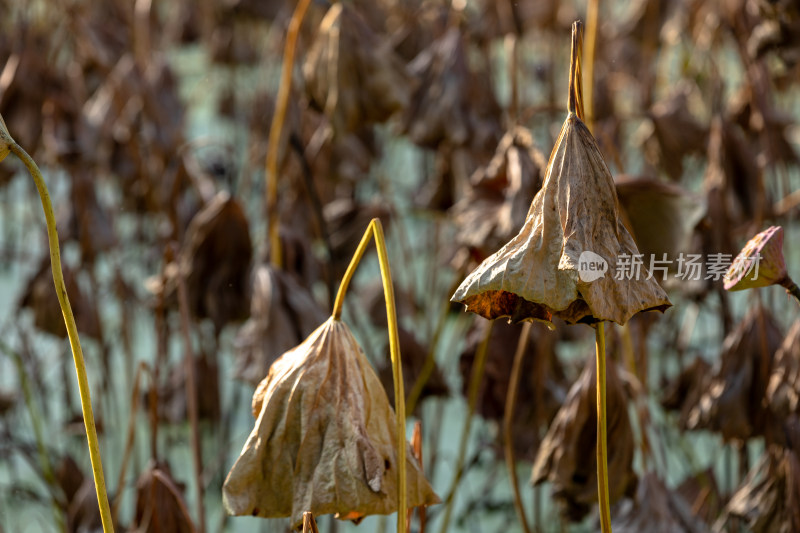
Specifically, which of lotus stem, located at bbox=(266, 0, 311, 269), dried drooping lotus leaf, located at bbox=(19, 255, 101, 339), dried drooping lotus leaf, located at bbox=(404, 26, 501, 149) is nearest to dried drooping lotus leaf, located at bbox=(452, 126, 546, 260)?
lotus stem, located at bbox=(266, 0, 311, 269)

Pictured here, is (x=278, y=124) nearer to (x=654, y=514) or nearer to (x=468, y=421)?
(x=468, y=421)

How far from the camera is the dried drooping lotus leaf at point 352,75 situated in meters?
1.26

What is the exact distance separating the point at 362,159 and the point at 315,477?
4.28ft

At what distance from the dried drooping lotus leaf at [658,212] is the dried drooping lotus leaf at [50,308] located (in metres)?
0.93

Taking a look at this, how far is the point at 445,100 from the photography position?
1546mm

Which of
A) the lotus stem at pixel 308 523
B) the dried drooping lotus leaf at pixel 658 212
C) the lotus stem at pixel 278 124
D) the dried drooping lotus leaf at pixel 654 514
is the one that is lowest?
the dried drooping lotus leaf at pixel 654 514

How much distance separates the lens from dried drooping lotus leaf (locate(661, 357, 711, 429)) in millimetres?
1437

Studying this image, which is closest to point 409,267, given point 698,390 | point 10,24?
point 698,390

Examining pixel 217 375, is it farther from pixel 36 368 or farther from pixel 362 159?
pixel 362 159

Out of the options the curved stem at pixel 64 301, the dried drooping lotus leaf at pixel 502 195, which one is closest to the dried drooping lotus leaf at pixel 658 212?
the dried drooping lotus leaf at pixel 502 195

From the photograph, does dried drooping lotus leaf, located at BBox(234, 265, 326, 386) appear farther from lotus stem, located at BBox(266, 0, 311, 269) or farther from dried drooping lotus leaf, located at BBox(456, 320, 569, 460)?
dried drooping lotus leaf, located at BBox(456, 320, 569, 460)

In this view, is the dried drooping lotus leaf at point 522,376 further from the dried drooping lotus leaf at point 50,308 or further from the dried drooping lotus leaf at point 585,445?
the dried drooping lotus leaf at point 50,308

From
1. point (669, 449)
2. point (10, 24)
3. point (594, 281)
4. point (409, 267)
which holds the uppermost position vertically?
point (10, 24)

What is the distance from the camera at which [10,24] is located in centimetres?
287
